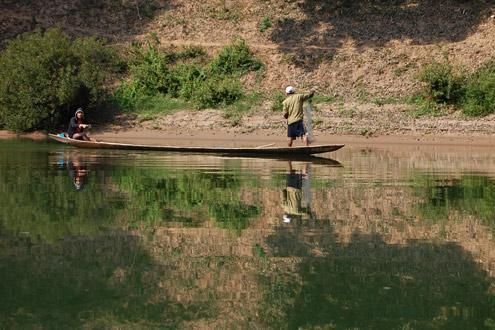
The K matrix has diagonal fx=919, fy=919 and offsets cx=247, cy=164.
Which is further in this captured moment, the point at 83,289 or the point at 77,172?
the point at 77,172

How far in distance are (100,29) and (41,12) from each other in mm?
3039

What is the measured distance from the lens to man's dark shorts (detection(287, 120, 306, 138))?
24.2 meters

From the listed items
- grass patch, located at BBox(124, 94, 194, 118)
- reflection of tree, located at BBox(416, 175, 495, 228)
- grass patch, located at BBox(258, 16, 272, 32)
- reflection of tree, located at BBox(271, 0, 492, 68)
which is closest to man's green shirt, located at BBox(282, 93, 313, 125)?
reflection of tree, located at BBox(416, 175, 495, 228)

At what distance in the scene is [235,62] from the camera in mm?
34469

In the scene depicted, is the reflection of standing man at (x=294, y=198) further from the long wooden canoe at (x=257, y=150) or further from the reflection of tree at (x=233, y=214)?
the long wooden canoe at (x=257, y=150)

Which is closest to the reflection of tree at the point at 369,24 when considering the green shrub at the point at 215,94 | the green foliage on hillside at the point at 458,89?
the green shrub at the point at 215,94

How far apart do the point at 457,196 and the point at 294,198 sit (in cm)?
278

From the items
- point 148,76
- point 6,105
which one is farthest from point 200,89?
point 6,105

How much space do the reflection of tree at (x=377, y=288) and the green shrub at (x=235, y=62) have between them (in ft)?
78.7

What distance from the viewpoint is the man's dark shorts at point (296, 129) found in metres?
24.2

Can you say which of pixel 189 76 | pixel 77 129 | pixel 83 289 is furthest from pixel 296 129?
pixel 83 289

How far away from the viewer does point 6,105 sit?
31.0 metres

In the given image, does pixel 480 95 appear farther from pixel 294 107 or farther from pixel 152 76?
pixel 152 76

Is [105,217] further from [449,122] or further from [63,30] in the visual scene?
[63,30]
